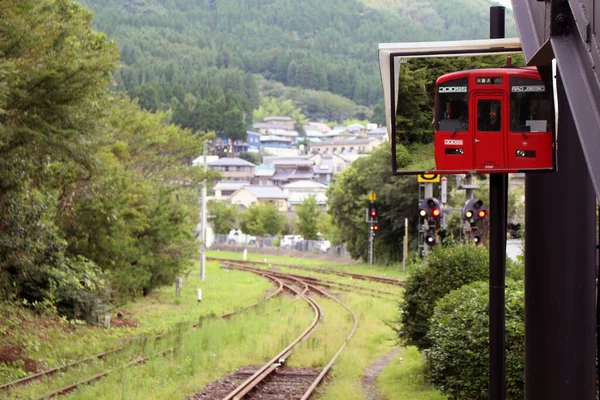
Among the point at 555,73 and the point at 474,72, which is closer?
the point at 555,73

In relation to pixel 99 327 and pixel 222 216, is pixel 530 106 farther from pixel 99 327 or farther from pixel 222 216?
pixel 222 216

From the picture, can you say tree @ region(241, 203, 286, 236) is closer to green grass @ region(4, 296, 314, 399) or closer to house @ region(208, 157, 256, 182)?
house @ region(208, 157, 256, 182)

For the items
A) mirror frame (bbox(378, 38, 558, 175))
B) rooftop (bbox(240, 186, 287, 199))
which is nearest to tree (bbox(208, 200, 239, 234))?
rooftop (bbox(240, 186, 287, 199))

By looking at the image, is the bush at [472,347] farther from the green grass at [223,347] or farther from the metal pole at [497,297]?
the green grass at [223,347]

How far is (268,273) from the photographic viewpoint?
164ft

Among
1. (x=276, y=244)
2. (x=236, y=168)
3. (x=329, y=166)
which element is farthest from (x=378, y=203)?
(x=236, y=168)

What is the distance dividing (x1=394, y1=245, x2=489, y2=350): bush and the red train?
724cm

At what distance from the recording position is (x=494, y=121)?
22.4 ft

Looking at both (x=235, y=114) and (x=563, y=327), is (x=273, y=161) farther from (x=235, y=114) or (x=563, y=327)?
(x=563, y=327)

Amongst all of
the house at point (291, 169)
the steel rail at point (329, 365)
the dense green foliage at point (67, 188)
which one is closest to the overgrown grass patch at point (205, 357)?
the steel rail at point (329, 365)

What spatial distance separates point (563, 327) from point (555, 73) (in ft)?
7.46

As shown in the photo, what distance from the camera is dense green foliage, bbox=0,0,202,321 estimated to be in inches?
620

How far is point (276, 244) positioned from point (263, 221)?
1052cm

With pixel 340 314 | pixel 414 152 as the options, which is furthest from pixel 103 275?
pixel 414 152
